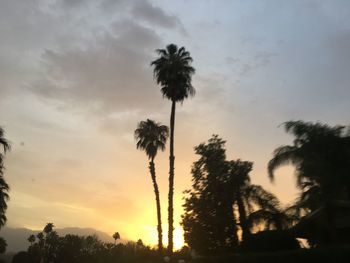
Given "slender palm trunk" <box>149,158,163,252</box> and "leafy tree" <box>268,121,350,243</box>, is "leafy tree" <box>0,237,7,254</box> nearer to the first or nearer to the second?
"slender palm trunk" <box>149,158,163,252</box>

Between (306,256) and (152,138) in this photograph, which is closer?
(306,256)

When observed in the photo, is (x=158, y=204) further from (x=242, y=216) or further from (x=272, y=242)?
(x=272, y=242)

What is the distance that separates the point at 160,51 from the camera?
44.8m

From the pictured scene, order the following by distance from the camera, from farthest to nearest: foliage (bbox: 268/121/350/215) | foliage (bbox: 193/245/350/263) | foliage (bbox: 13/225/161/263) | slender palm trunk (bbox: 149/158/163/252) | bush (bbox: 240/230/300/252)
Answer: foliage (bbox: 13/225/161/263) < slender palm trunk (bbox: 149/158/163/252) < bush (bbox: 240/230/300/252) < foliage (bbox: 268/121/350/215) < foliage (bbox: 193/245/350/263)

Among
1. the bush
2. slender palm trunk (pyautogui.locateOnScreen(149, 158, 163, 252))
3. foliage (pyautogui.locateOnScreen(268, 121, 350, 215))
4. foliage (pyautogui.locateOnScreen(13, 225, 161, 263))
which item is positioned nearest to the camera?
foliage (pyautogui.locateOnScreen(268, 121, 350, 215))

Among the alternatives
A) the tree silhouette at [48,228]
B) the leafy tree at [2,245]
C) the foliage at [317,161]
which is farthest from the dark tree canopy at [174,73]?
the tree silhouette at [48,228]

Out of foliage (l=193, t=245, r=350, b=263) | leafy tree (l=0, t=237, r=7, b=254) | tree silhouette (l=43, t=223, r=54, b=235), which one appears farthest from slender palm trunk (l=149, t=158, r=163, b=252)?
tree silhouette (l=43, t=223, r=54, b=235)

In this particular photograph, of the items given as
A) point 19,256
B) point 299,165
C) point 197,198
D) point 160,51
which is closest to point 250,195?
point 197,198

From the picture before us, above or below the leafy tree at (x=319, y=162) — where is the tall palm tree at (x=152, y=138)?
above

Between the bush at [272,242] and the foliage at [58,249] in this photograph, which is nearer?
the bush at [272,242]

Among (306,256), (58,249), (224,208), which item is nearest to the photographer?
(306,256)

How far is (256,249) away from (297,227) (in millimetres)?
3293

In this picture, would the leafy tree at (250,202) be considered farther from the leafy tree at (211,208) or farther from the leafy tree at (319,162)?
the leafy tree at (319,162)

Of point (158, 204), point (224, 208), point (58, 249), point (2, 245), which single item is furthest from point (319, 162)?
point (58, 249)
